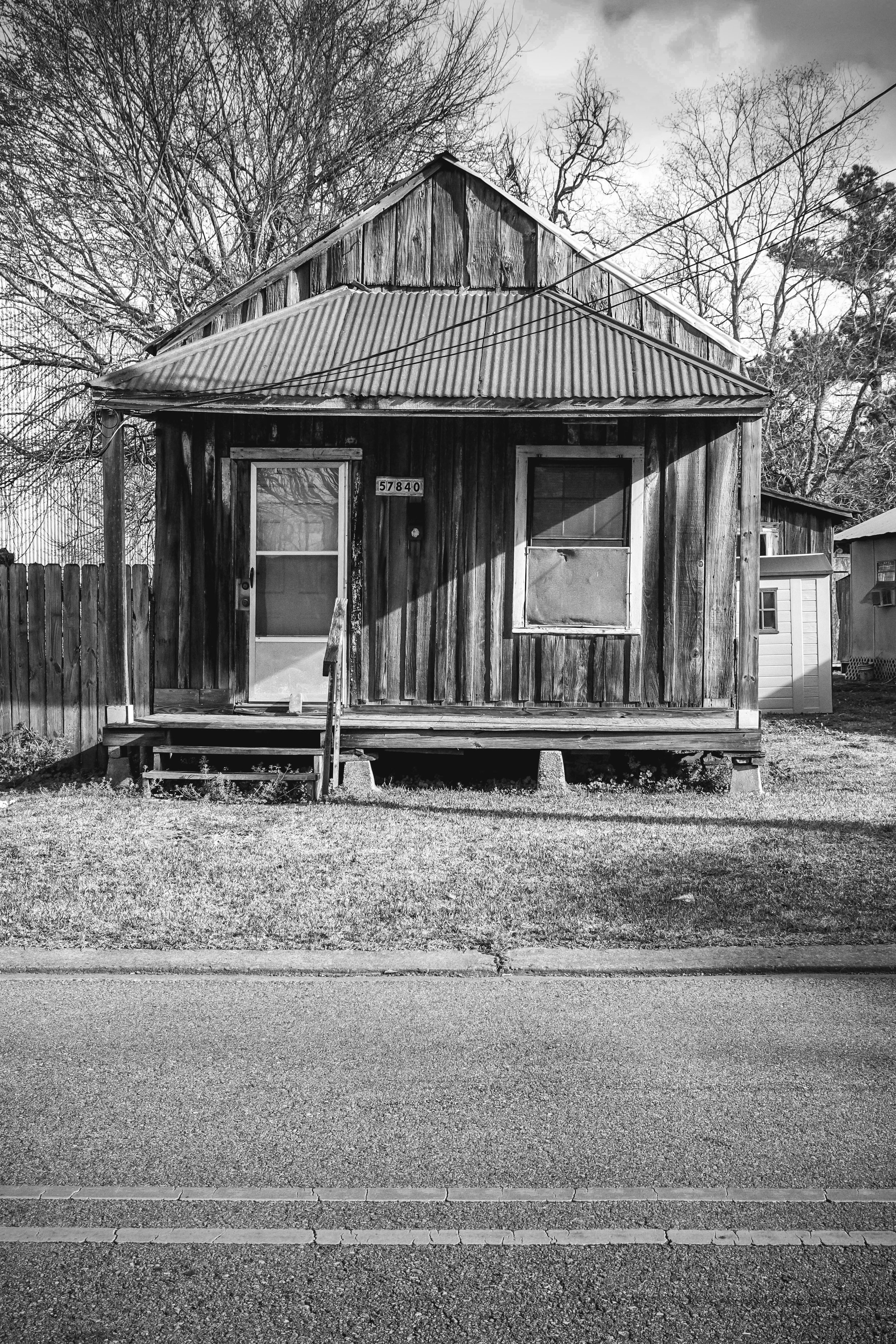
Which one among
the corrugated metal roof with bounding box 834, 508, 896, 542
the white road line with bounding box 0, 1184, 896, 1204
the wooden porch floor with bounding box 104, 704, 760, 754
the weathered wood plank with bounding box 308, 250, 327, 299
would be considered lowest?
the white road line with bounding box 0, 1184, 896, 1204

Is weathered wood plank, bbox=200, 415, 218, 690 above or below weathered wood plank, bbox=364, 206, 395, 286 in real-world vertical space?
below

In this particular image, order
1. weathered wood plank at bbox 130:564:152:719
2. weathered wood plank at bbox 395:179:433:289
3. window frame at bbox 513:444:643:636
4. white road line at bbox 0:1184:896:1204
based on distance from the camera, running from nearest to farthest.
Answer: white road line at bbox 0:1184:896:1204 < window frame at bbox 513:444:643:636 < weathered wood plank at bbox 130:564:152:719 < weathered wood plank at bbox 395:179:433:289

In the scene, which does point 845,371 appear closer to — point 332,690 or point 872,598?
point 872,598

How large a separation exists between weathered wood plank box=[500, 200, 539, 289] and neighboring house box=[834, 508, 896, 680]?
16.1m

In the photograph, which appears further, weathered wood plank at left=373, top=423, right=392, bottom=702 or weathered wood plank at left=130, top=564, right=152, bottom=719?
weathered wood plank at left=130, top=564, right=152, bottom=719

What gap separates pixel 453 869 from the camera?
7.44m

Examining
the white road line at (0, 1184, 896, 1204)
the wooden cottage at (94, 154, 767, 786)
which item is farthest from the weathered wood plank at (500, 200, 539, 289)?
the white road line at (0, 1184, 896, 1204)

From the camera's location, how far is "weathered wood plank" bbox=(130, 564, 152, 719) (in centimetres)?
1166

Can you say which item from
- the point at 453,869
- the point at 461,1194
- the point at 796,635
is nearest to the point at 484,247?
the point at 453,869

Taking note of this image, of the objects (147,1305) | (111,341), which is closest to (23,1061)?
(147,1305)

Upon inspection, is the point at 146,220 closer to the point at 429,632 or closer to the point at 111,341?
the point at 111,341

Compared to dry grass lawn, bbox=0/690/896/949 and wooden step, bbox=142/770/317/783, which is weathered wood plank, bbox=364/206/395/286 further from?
dry grass lawn, bbox=0/690/896/949

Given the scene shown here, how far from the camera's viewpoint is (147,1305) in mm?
2865

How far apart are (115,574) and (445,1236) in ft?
27.1
